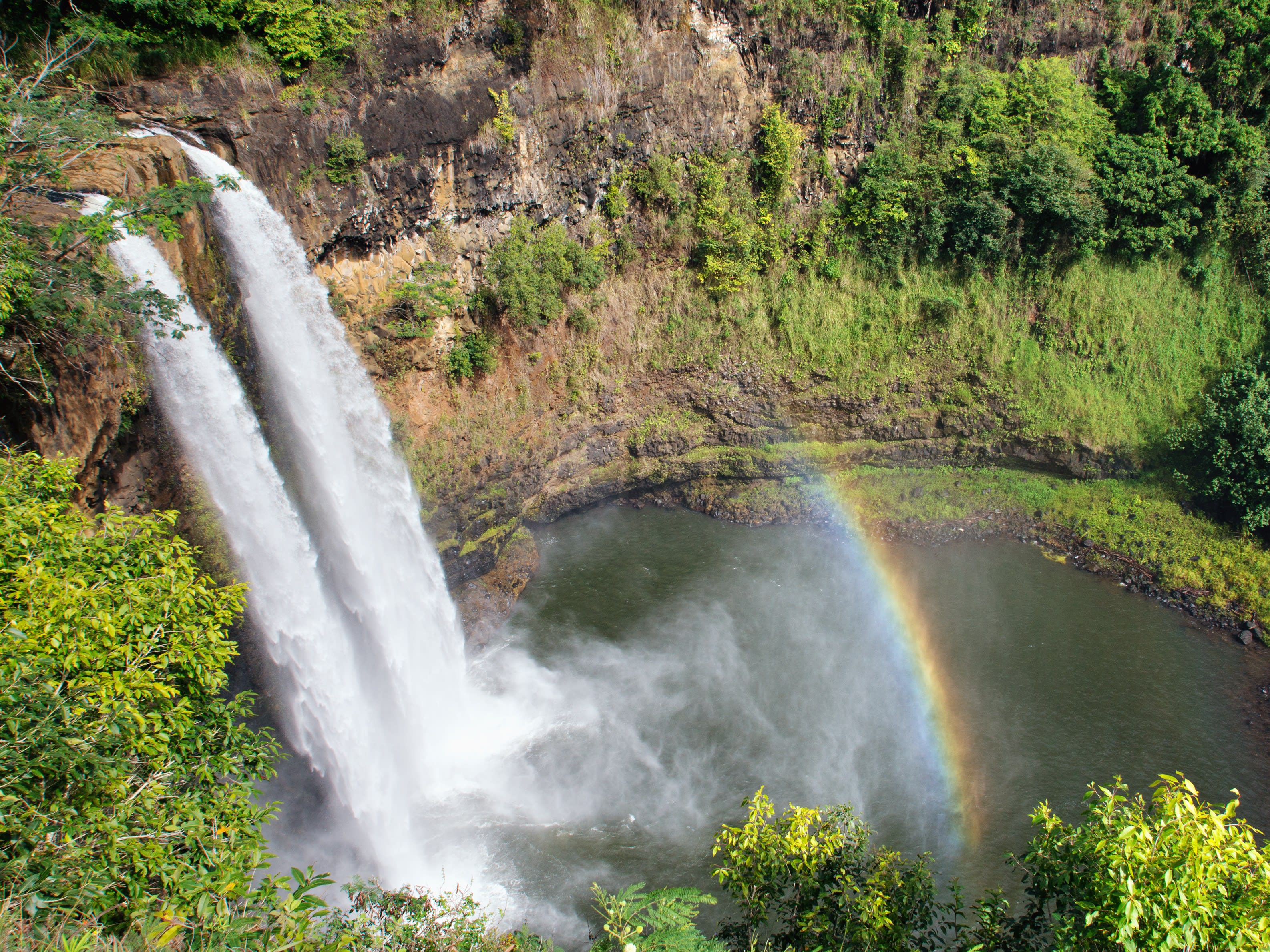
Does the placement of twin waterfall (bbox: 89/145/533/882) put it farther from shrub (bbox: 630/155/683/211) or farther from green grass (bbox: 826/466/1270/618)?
green grass (bbox: 826/466/1270/618)

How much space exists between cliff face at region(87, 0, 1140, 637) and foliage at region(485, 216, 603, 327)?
42cm

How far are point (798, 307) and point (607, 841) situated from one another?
1644cm

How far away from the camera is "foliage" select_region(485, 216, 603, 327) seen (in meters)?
19.1

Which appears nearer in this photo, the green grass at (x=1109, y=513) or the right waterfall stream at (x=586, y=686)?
the right waterfall stream at (x=586, y=686)

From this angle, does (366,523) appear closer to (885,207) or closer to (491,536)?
(491,536)

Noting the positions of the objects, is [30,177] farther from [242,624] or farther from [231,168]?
[242,624]

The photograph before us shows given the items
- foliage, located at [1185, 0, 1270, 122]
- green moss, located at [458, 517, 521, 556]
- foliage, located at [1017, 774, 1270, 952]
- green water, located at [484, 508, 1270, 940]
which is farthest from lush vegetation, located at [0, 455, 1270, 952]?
foliage, located at [1185, 0, 1270, 122]

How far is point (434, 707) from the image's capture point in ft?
51.4

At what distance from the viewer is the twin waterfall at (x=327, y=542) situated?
1259 cm

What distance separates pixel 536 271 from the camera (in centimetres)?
1980

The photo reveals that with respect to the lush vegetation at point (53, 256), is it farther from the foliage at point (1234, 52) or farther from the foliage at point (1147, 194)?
the foliage at point (1234, 52)

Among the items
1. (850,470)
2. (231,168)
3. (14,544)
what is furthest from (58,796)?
(850,470)

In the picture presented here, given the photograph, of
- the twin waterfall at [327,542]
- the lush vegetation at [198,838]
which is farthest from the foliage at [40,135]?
the lush vegetation at [198,838]

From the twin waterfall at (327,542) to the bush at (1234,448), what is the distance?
1928 centimetres
